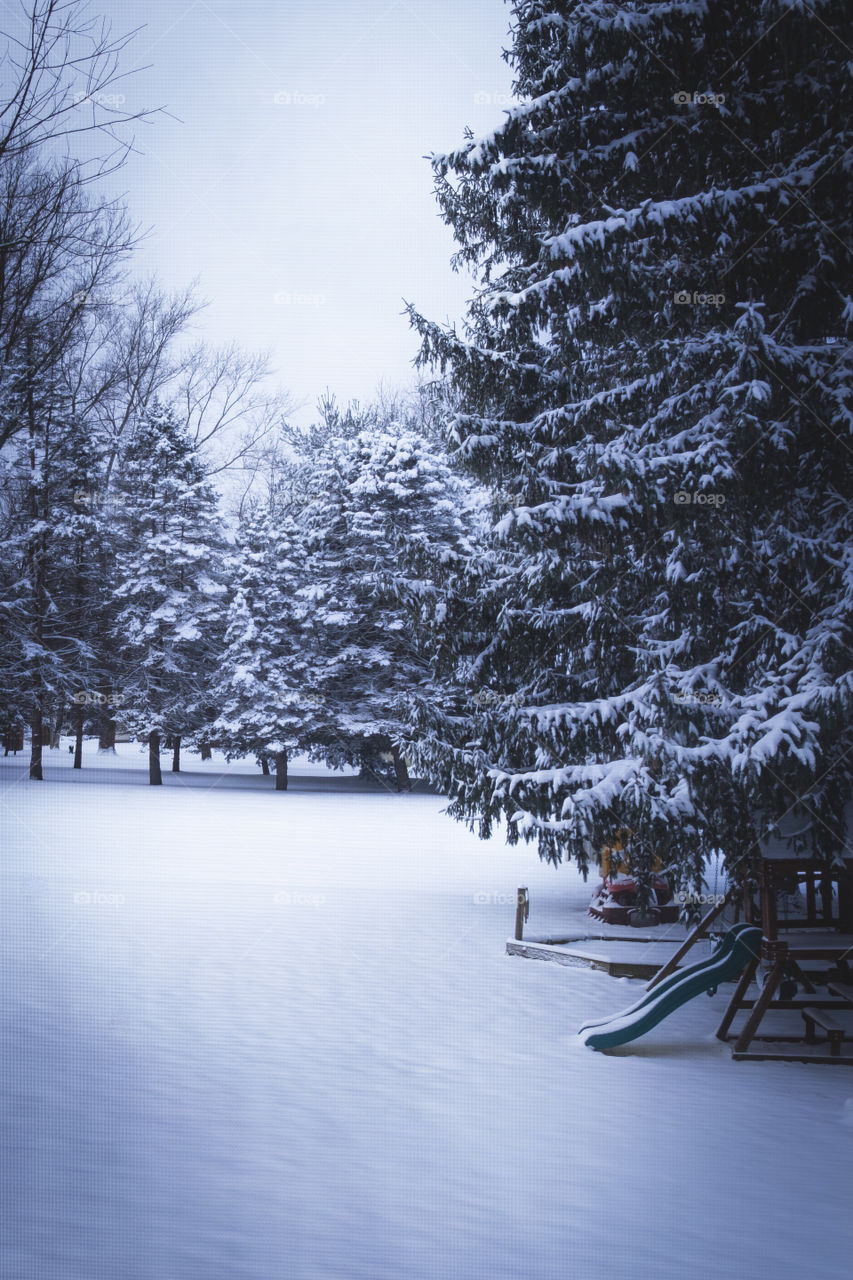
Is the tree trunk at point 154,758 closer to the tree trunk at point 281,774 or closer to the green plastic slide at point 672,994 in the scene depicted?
the tree trunk at point 281,774

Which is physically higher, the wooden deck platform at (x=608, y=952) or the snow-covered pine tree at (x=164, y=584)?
the snow-covered pine tree at (x=164, y=584)

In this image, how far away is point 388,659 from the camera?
2914cm

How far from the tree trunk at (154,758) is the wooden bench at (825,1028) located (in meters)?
25.6

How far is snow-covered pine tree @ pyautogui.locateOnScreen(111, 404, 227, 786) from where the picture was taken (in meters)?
29.7

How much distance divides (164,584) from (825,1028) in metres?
26.8

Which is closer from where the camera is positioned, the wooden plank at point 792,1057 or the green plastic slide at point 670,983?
the wooden plank at point 792,1057

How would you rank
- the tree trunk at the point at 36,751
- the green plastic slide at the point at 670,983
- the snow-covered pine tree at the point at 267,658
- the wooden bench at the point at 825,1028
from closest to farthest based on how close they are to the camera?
1. the wooden bench at the point at 825,1028
2. the green plastic slide at the point at 670,983
3. the tree trunk at the point at 36,751
4. the snow-covered pine tree at the point at 267,658

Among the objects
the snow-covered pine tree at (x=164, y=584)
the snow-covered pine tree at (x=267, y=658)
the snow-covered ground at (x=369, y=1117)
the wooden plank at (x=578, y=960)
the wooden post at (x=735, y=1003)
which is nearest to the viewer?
the snow-covered ground at (x=369, y=1117)

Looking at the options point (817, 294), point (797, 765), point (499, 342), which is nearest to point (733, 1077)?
point (797, 765)

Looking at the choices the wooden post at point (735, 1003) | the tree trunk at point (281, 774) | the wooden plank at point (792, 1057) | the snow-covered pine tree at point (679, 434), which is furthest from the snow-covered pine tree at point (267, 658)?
the wooden plank at point (792, 1057)

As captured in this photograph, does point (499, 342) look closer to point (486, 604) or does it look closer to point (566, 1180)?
point (486, 604)

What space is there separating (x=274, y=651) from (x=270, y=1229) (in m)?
26.8

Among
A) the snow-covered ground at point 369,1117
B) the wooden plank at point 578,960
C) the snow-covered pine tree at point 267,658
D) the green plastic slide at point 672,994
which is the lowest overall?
the wooden plank at point 578,960

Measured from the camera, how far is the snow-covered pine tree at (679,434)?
681cm
